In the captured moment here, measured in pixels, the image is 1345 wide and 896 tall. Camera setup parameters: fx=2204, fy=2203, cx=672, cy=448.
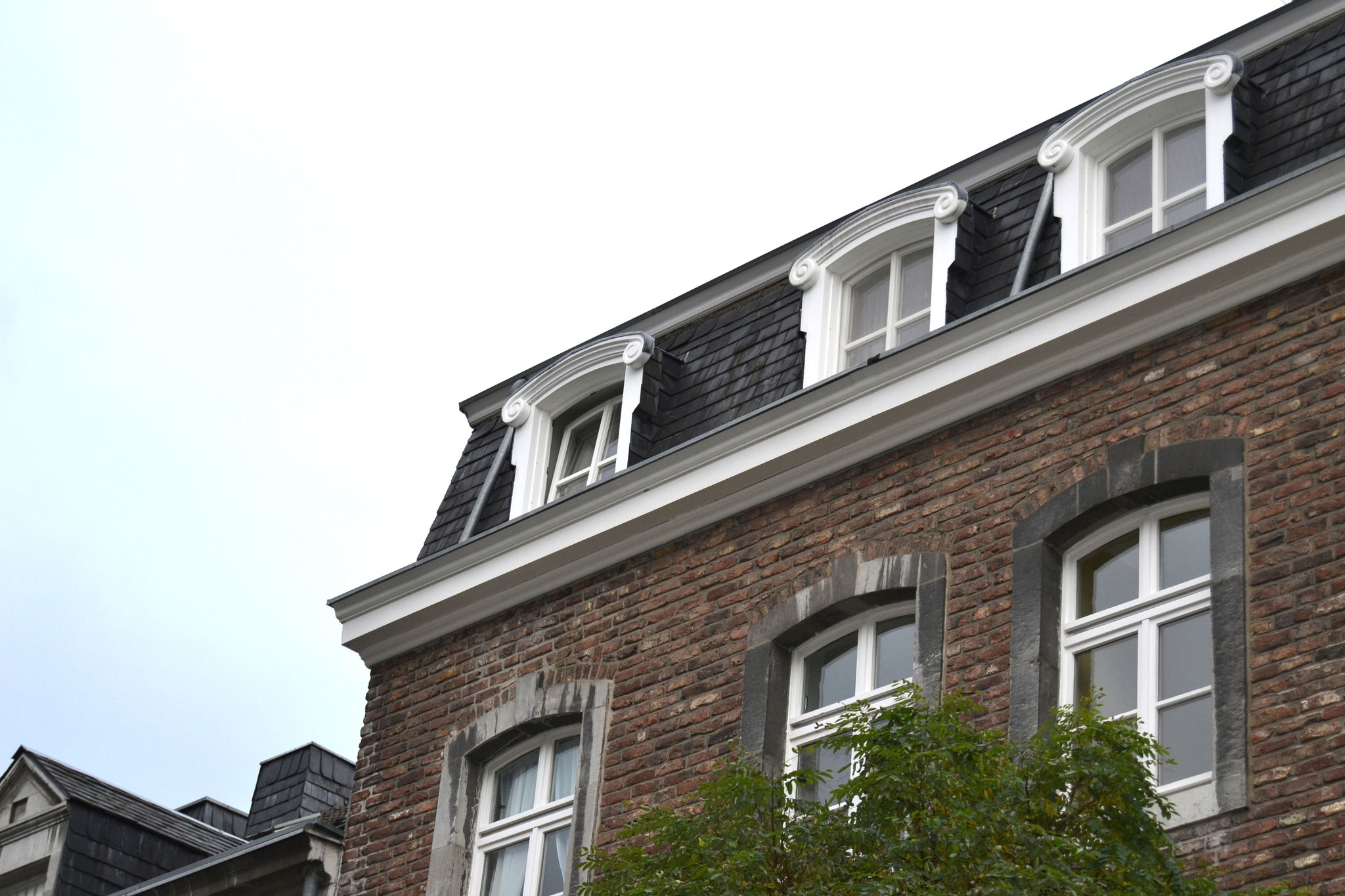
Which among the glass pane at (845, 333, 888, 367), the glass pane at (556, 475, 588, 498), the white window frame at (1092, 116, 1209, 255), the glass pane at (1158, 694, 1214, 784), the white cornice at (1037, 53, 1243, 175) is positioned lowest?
the glass pane at (1158, 694, 1214, 784)

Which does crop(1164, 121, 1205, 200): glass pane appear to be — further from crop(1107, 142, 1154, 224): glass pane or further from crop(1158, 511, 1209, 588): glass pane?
crop(1158, 511, 1209, 588): glass pane

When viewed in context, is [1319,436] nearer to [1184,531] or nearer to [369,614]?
[1184,531]

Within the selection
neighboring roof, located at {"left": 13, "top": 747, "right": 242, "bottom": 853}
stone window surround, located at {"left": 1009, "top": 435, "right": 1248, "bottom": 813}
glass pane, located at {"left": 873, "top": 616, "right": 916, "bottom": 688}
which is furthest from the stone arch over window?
neighboring roof, located at {"left": 13, "top": 747, "right": 242, "bottom": 853}

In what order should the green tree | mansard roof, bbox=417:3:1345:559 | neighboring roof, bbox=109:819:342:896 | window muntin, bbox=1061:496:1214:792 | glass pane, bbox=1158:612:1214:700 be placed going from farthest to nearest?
neighboring roof, bbox=109:819:342:896
mansard roof, bbox=417:3:1345:559
glass pane, bbox=1158:612:1214:700
window muntin, bbox=1061:496:1214:792
the green tree

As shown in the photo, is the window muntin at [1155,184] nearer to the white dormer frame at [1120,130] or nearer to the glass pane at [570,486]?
the white dormer frame at [1120,130]

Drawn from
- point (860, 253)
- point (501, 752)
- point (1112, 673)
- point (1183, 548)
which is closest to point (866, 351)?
point (860, 253)

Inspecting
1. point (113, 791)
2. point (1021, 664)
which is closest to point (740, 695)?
point (1021, 664)

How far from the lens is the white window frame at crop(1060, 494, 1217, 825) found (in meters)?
12.7

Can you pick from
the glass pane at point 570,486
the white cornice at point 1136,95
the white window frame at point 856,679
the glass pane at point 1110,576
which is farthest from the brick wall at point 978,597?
the white cornice at point 1136,95

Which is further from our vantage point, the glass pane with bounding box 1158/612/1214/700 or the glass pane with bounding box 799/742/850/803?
the glass pane with bounding box 799/742/850/803

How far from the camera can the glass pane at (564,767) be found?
16.0 metres

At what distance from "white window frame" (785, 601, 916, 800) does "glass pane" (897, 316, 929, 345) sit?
211 centimetres

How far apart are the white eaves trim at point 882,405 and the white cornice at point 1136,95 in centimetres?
140

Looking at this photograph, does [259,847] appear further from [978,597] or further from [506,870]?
[978,597]
